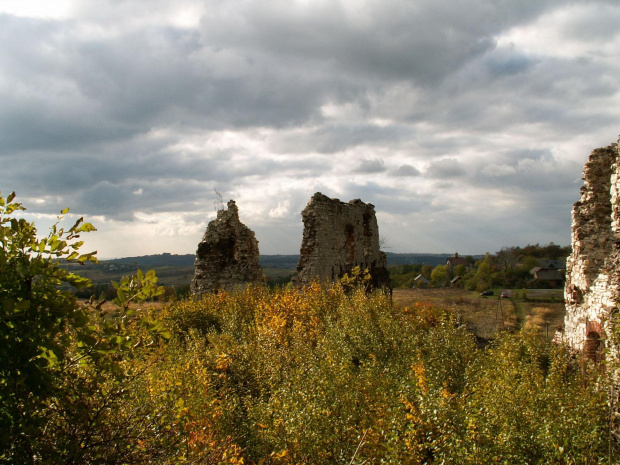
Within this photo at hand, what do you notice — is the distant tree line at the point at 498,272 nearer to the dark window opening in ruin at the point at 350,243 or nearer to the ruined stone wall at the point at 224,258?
the dark window opening in ruin at the point at 350,243

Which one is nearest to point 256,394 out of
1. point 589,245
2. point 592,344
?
point 592,344

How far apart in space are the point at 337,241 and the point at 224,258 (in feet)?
14.1

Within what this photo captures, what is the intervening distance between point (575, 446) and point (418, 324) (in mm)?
5463

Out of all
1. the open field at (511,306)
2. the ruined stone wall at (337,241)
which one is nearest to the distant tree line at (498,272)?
the open field at (511,306)

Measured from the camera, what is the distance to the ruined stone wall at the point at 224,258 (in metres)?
16.0

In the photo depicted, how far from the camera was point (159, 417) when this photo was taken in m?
3.23

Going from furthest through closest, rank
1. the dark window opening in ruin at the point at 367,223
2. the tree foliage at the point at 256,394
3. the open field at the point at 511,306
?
1. the open field at the point at 511,306
2. the dark window opening in ruin at the point at 367,223
3. the tree foliage at the point at 256,394

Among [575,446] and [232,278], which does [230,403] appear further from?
[232,278]

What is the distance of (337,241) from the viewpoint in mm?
16188

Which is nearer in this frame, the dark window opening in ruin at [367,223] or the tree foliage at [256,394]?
the tree foliage at [256,394]

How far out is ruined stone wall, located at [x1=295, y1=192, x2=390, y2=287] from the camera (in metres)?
14.9

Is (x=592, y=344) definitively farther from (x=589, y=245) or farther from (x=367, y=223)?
(x=367, y=223)

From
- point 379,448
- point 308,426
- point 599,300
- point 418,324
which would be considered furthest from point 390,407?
point 599,300

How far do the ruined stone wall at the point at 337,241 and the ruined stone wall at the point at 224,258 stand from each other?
7.48 feet
